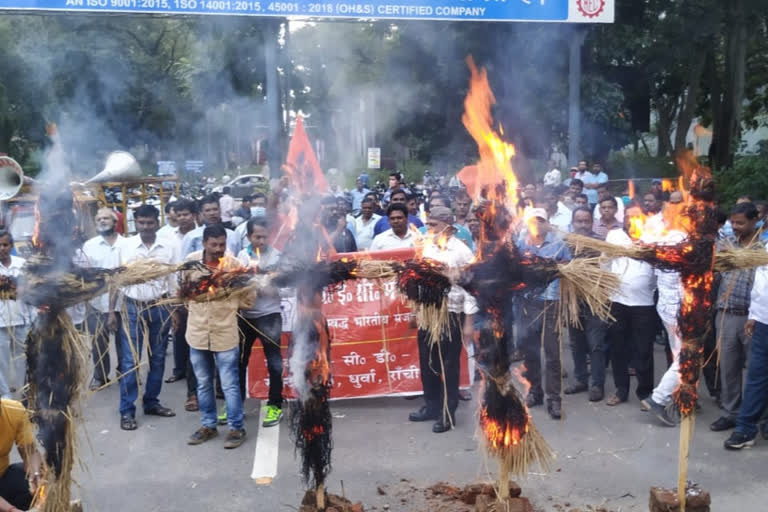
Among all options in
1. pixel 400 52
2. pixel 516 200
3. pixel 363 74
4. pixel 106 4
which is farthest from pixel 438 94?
pixel 516 200

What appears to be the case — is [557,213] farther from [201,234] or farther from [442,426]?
[201,234]

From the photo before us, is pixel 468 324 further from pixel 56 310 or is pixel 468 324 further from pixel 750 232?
pixel 56 310

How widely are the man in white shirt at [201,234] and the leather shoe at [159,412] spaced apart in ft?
5.14

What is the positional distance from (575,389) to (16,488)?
503 cm

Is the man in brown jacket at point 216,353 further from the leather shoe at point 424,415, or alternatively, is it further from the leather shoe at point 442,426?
the leather shoe at point 442,426

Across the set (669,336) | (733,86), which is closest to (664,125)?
(733,86)

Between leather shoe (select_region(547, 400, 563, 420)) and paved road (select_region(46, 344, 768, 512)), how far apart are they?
7cm

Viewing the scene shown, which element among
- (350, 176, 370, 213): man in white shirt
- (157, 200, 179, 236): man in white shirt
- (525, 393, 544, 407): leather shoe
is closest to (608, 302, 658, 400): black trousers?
(525, 393, 544, 407): leather shoe

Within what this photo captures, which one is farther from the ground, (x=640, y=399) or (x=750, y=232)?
(x=750, y=232)

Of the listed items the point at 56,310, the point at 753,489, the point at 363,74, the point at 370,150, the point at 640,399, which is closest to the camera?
the point at 56,310

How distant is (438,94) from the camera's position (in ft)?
54.1

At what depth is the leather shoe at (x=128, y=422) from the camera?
6354 millimetres

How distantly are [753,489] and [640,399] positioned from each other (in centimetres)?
189

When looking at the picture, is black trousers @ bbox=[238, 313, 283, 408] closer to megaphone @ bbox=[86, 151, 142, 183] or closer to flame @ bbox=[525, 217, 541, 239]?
flame @ bbox=[525, 217, 541, 239]
